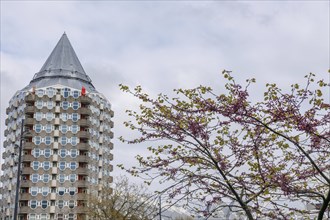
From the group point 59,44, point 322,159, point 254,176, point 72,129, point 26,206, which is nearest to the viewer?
point 254,176

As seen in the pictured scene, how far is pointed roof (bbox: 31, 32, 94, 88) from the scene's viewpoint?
8856 centimetres

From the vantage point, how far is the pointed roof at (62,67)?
8856 centimetres

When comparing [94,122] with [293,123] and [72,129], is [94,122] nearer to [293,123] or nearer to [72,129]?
[72,129]

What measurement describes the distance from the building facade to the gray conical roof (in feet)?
0.95

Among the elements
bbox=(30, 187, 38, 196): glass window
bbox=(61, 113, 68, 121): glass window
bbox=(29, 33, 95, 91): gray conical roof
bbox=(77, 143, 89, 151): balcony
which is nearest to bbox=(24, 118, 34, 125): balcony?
bbox=(61, 113, 68, 121): glass window

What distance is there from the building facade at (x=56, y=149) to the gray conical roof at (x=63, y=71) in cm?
29

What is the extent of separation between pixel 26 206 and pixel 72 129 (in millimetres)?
13551

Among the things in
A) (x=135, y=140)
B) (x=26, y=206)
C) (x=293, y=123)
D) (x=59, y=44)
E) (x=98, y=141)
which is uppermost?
(x=59, y=44)

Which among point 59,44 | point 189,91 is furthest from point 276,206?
point 59,44

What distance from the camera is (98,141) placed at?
3324 inches

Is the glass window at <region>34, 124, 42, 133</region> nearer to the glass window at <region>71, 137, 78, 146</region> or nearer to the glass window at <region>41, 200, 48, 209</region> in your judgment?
the glass window at <region>71, 137, 78, 146</region>

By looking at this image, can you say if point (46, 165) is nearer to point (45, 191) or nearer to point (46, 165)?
point (46, 165)

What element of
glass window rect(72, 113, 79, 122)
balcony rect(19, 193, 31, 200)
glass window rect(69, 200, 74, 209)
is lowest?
glass window rect(69, 200, 74, 209)

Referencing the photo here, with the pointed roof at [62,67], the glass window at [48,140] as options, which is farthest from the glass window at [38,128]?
the pointed roof at [62,67]
